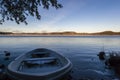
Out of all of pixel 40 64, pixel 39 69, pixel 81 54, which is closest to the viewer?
pixel 39 69

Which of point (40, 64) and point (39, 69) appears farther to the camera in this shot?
point (40, 64)

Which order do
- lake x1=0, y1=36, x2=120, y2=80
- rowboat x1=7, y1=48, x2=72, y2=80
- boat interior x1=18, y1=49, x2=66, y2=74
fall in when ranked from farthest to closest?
lake x1=0, y1=36, x2=120, y2=80, boat interior x1=18, y1=49, x2=66, y2=74, rowboat x1=7, y1=48, x2=72, y2=80

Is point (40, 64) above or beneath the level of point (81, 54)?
above

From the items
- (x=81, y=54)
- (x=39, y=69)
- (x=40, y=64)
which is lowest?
(x=81, y=54)

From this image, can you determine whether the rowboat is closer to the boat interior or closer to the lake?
the boat interior

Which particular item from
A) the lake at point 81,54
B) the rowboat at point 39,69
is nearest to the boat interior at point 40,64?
the rowboat at point 39,69

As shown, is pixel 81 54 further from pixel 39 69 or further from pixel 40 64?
pixel 39 69

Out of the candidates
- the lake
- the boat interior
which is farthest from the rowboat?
the lake

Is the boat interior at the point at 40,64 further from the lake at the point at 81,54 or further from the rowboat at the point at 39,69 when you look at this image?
the lake at the point at 81,54

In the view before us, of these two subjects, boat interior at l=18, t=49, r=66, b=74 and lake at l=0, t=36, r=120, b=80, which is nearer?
boat interior at l=18, t=49, r=66, b=74

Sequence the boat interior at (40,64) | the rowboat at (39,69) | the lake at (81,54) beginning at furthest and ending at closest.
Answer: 1. the lake at (81,54)
2. the boat interior at (40,64)
3. the rowboat at (39,69)

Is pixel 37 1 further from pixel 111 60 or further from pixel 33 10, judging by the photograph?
pixel 111 60

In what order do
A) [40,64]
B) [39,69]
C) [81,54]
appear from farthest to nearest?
[81,54] → [40,64] → [39,69]

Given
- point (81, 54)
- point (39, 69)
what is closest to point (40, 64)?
point (39, 69)
